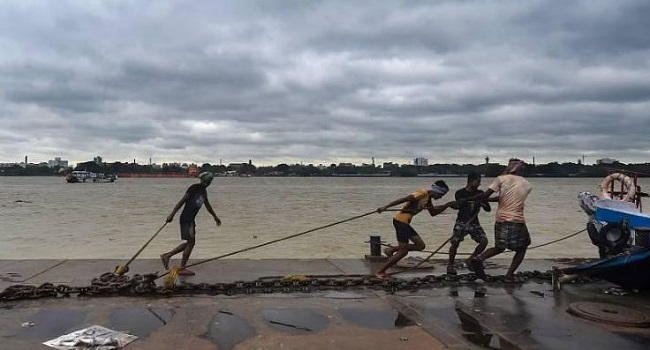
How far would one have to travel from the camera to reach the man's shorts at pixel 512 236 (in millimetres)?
8352

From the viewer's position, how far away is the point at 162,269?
10.1 m

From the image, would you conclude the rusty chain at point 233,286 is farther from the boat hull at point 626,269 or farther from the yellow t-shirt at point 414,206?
the yellow t-shirt at point 414,206

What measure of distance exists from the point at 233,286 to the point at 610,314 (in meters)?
4.63

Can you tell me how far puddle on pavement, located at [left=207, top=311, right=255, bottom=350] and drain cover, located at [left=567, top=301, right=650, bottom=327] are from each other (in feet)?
12.2

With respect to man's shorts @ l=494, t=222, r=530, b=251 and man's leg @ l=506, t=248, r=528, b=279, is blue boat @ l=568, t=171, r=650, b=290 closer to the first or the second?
man's leg @ l=506, t=248, r=528, b=279

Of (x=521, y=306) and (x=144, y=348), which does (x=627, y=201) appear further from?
(x=144, y=348)

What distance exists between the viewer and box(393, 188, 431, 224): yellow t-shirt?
8.84 metres

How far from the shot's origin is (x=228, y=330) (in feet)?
19.6

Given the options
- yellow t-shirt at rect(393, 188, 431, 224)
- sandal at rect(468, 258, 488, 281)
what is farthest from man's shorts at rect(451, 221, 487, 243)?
yellow t-shirt at rect(393, 188, 431, 224)

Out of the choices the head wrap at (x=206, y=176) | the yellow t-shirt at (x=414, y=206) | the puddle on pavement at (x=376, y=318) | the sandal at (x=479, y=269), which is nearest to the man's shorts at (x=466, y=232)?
the sandal at (x=479, y=269)

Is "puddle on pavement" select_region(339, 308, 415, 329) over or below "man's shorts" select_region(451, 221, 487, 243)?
below

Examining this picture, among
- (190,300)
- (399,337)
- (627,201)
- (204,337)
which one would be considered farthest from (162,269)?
(627,201)

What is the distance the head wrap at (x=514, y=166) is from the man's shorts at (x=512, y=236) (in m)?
0.77

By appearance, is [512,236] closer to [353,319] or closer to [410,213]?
[410,213]
